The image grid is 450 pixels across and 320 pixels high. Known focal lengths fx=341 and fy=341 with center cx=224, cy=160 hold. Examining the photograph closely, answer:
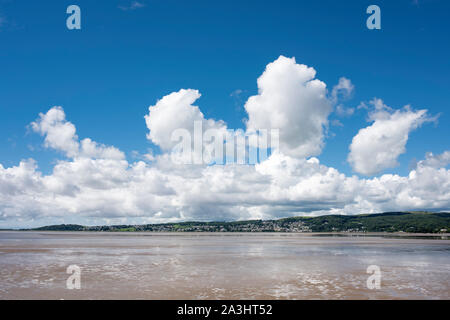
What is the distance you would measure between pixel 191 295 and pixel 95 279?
1119cm

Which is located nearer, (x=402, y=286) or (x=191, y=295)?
(x=191, y=295)

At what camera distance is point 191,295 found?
2461 cm

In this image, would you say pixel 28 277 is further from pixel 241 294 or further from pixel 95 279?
pixel 241 294

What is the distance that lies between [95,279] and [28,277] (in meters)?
6.48

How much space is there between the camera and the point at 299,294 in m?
25.2
